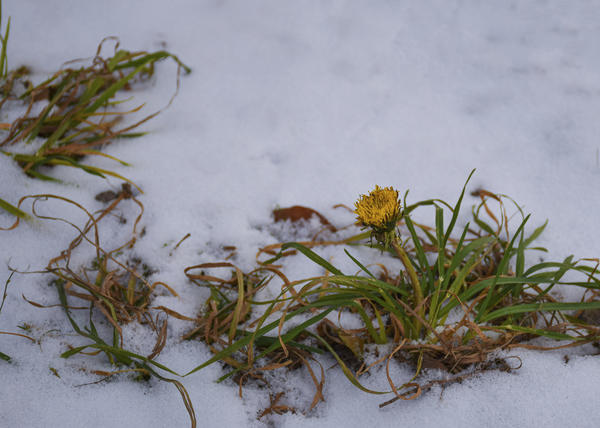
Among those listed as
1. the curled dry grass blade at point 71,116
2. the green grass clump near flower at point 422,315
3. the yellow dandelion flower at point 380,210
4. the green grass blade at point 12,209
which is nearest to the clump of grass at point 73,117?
the curled dry grass blade at point 71,116

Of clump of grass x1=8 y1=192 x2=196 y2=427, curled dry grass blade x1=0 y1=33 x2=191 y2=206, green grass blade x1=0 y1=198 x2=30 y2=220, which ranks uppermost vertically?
curled dry grass blade x1=0 y1=33 x2=191 y2=206

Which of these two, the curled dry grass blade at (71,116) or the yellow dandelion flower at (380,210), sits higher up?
the yellow dandelion flower at (380,210)

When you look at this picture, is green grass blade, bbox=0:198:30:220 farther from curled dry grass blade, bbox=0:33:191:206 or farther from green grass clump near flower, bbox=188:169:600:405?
green grass clump near flower, bbox=188:169:600:405

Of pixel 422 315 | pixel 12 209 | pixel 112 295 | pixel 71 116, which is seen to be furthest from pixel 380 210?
pixel 71 116

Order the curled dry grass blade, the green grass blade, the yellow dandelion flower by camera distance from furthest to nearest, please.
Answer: the curled dry grass blade, the green grass blade, the yellow dandelion flower

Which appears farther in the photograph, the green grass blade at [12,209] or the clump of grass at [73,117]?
the clump of grass at [73,117]

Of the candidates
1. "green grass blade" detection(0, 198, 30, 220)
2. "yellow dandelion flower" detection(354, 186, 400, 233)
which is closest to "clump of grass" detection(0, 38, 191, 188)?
"green grass blade" detection(0, 198, 30, 220)

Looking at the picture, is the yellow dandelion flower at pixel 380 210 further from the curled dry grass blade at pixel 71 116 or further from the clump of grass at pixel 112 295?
the curled dry grass blade at pixel 71 116
